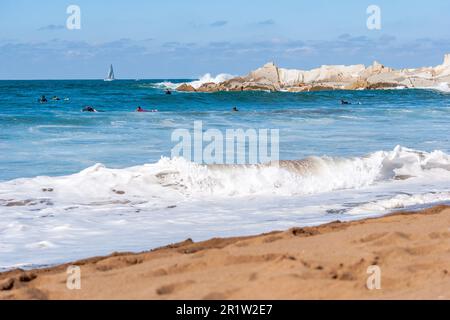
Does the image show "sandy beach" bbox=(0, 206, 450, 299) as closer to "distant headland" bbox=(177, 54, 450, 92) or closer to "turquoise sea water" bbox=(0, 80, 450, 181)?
"turquoise sea water" bbox=(0, 80, 450, 181)

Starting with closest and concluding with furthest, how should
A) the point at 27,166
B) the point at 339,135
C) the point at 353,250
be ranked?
1. the point at 353,250
2. the point at 27,166
3. the point at 339,135

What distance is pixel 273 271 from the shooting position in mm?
4500

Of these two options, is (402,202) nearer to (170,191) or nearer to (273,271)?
(170,191)

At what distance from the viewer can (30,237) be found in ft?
24.7

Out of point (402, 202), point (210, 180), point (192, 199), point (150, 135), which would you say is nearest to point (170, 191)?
point (192, 199)

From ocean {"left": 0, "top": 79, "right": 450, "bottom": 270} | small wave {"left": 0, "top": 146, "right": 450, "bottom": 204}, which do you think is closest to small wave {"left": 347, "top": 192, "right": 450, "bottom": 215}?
ocean {"left": 0, "top": 79, "right": 450, "bottom": 270}

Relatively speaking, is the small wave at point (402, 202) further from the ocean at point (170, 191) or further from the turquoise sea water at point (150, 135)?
the turquoise sea water at point (150, 135)

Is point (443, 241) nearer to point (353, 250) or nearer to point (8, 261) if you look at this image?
point (353, 250)

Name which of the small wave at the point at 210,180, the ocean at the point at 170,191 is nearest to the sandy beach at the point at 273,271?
the ocean at the point at 170,191

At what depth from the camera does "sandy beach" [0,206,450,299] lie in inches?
164

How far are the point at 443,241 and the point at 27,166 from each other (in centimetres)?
995

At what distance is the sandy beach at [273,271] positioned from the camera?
13.7 ft

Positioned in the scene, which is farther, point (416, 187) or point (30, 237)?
point (416, 187)
